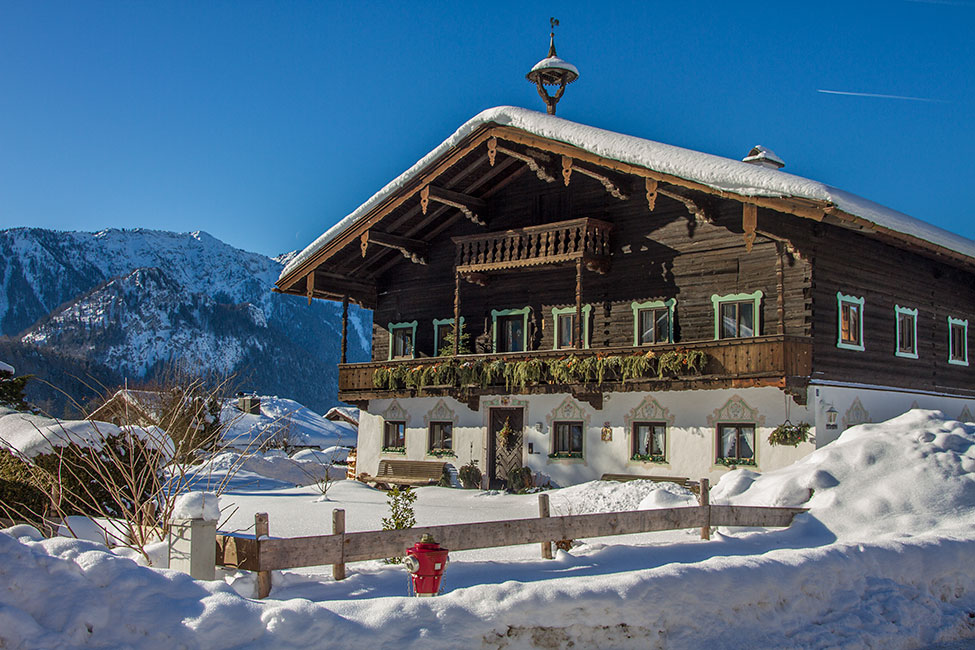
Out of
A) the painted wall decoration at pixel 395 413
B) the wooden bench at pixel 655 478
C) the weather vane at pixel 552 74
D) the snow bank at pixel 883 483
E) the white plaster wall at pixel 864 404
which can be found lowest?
the wooden bench at pixel 655 478

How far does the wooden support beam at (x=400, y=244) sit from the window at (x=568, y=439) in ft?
23.7

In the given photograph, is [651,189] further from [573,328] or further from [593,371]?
[573,328]

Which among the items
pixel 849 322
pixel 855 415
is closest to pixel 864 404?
pixel 855 415

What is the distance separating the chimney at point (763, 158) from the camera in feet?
89.1

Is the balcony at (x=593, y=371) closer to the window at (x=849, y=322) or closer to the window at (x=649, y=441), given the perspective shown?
the window at (x=649, y=441)

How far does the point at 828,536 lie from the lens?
14.4 meters

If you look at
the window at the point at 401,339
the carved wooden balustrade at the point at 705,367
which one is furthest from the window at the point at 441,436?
the window at the point at 401,339

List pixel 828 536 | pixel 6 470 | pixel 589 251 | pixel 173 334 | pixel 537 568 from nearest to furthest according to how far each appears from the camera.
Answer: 1. pixel 537 568
2. pixel 6 470
3. pixel 828 536
4. pixel 589 251
5. pixel 173 334

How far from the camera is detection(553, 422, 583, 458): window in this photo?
23.9m

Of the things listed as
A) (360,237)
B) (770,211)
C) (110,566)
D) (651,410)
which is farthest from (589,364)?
(110,566)

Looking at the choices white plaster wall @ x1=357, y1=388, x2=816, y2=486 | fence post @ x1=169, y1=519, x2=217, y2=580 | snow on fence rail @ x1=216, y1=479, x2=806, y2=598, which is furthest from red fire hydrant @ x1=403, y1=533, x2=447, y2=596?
white plaster wall @ x1=357, y1=388, x2=816, y2=486

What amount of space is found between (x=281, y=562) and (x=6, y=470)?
5.16m

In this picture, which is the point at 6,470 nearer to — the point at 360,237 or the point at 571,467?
the point at 571,467

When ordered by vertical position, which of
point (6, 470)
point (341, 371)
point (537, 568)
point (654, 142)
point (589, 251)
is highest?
point (654, 142)
